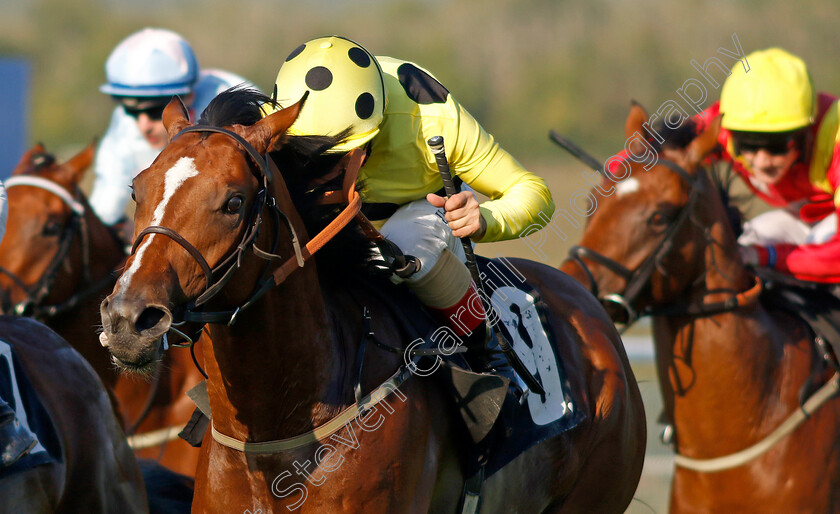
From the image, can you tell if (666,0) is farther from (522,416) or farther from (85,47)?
(522,416)

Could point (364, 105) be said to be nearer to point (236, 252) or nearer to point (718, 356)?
point (236, 252)

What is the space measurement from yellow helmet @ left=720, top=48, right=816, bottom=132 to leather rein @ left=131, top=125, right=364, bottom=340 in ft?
9.09

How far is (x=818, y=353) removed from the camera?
4.92 metres

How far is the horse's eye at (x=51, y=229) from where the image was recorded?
5.38 meters

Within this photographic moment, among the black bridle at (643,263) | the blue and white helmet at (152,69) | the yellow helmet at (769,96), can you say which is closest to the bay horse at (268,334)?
the black bridle at (643,263)

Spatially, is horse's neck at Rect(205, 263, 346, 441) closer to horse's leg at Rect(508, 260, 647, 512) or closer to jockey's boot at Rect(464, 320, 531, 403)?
jockey's boot at Rect(464, 320, 531, 403)

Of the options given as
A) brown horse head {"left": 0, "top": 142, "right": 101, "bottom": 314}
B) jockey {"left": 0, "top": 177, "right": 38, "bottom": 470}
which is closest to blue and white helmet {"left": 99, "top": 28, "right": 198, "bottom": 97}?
brown horse head {"left": 0, "top": 142, "right": 101, "bottom": 314}

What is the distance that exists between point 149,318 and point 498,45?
22785 millimetres

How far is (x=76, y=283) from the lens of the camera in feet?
17.8

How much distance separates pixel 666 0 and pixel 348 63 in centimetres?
2608

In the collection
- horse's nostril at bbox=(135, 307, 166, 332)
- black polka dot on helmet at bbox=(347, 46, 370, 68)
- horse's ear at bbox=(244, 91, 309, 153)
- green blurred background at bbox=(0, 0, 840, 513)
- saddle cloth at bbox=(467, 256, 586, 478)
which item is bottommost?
green blurred background at bbox=(0, 0, 840, 513)

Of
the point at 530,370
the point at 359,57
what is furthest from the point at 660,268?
the point at 359,57

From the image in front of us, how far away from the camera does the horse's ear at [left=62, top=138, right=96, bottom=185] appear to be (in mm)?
5609

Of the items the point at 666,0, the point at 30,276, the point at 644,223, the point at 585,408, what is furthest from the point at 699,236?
the point at 666,0
